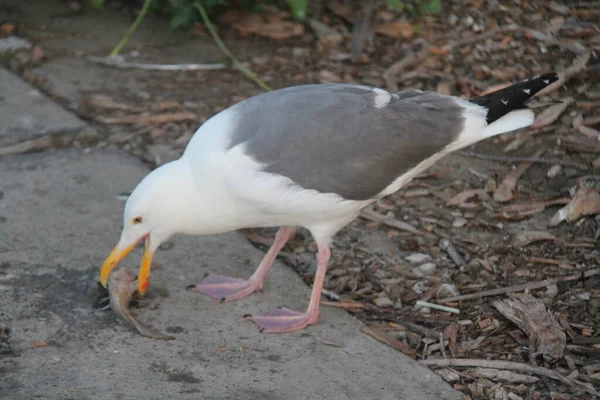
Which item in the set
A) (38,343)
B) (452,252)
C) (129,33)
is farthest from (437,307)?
(129,33)

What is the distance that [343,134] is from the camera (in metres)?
3.73

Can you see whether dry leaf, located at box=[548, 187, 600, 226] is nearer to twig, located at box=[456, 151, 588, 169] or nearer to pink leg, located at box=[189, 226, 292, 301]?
twig, located at box=[456, 151, 588, 169]

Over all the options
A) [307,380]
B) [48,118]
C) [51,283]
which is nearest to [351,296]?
[307,380]

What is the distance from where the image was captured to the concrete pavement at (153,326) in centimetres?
328

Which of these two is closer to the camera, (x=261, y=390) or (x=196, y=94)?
(x=261, y=390)

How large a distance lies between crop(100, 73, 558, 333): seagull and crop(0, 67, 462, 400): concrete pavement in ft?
0.51

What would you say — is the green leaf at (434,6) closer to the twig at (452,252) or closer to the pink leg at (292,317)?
the twig at (452,252)

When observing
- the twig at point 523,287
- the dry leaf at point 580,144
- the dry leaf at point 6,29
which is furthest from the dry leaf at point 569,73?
the dry leaf at point 6,29

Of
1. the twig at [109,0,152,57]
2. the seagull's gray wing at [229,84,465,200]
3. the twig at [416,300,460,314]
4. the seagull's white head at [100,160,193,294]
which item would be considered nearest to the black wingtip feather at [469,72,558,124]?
the seagull's gray wing at [229,84,465,200]

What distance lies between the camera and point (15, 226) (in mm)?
4320

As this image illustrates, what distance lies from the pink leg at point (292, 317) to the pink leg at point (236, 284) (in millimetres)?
195

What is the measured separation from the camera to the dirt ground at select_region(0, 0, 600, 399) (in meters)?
3.73

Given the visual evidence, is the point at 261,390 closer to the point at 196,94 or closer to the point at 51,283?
the point at 51,283

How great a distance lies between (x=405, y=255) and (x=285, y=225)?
0.71 metres
